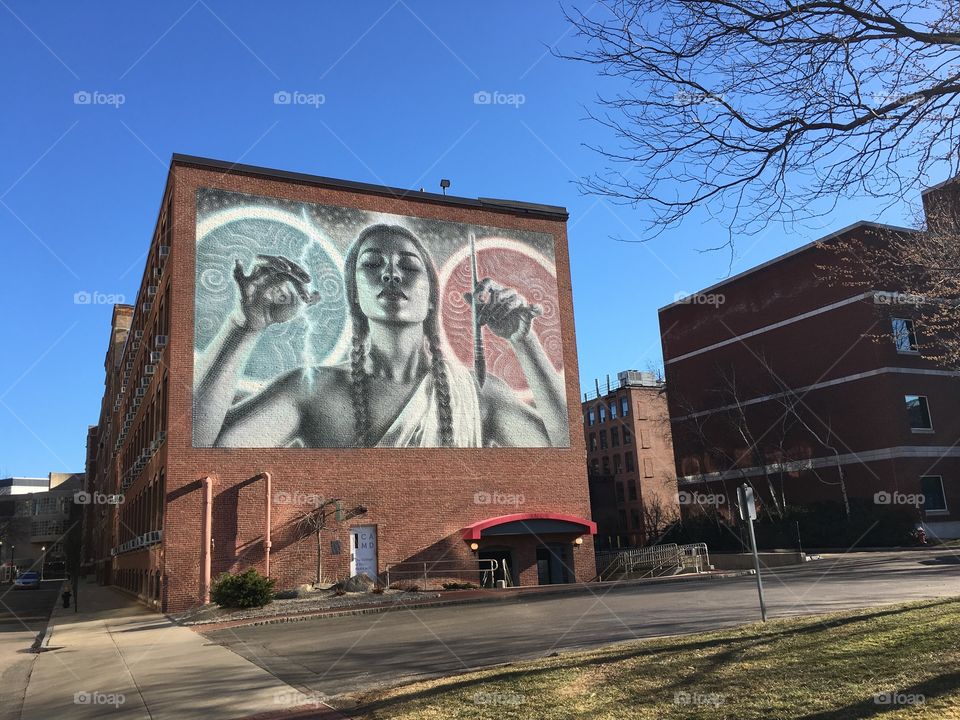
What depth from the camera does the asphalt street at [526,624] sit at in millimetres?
11523

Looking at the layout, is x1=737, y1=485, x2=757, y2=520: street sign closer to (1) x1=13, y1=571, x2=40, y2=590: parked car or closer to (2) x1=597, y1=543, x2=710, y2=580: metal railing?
(2) x1=597, y1=543, x2=710, y2=580: metal railing

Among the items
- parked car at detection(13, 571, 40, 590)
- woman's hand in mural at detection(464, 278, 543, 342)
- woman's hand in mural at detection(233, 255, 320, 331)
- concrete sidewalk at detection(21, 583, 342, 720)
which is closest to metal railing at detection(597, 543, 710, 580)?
woman's hand in mural at detection(464, 278, 543, 342)

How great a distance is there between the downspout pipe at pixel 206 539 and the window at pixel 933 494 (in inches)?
1298

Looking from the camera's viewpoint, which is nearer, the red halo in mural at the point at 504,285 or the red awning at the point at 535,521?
the red awning at the point at 535,521

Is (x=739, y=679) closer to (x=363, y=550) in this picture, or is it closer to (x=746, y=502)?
(x=746, y=502)

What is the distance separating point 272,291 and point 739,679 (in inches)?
960

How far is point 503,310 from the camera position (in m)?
33.2

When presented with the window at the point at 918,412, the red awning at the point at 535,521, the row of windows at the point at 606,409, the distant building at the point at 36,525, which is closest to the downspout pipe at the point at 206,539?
the red awning at the point at 535,521

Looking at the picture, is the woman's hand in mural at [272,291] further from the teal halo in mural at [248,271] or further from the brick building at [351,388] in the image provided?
the teal halo in mural at [248,271]

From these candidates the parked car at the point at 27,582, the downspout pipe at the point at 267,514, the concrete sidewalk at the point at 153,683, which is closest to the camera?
the concrete sidewalk at the point at 153,683

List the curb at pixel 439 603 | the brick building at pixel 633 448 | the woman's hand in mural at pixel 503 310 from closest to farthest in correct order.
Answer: the curb at pixel 439 603
the woman's hand in mural at pixel 503 310
the brick building at pixel 633 448

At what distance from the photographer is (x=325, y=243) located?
30219mm

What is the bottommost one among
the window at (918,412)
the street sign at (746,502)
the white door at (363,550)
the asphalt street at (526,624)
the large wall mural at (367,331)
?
the asphalt street at (526,624)

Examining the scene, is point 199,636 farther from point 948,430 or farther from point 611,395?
point 611,395
